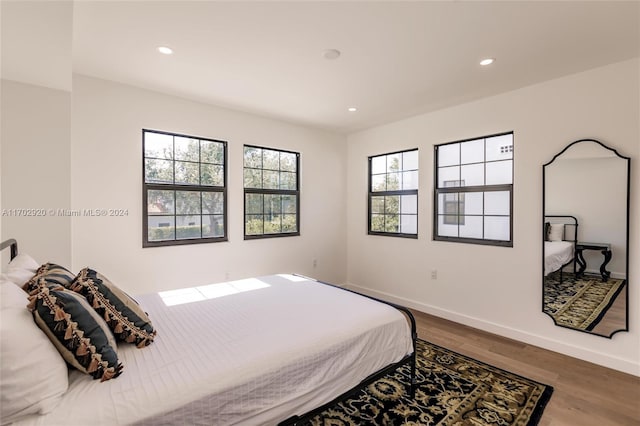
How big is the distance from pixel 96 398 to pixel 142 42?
238 centimetres

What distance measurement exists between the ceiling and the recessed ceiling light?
0.04m

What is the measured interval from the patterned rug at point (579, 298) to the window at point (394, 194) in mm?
1612

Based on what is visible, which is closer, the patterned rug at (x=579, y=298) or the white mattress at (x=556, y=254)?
the patterned rug at (x=579, y=298)

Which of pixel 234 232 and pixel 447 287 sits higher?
pixel 234 232

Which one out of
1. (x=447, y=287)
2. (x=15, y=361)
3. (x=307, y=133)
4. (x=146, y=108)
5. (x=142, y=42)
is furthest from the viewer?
(x=307, y=133)

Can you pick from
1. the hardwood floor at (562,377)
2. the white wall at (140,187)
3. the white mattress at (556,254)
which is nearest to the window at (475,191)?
the white mattress at (556,254)

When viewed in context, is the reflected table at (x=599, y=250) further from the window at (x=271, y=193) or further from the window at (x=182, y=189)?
the window at (x=182, y=189)

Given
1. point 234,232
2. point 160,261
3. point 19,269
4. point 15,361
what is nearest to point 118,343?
point 15,361

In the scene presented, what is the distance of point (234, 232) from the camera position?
3.88 metres

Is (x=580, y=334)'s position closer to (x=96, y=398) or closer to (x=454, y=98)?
(x=454, y=98)

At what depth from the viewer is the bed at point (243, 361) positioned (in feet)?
3.72

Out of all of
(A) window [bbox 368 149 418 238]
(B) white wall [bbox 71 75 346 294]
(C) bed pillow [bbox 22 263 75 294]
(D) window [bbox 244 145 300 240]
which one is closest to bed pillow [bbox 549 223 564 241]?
(A) window [bbox 368 149 418 238]

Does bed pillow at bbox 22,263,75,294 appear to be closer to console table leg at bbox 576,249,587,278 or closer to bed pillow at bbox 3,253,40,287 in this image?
bed pillow at bbox 3,253,40,287

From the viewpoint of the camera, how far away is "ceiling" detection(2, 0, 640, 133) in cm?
186
